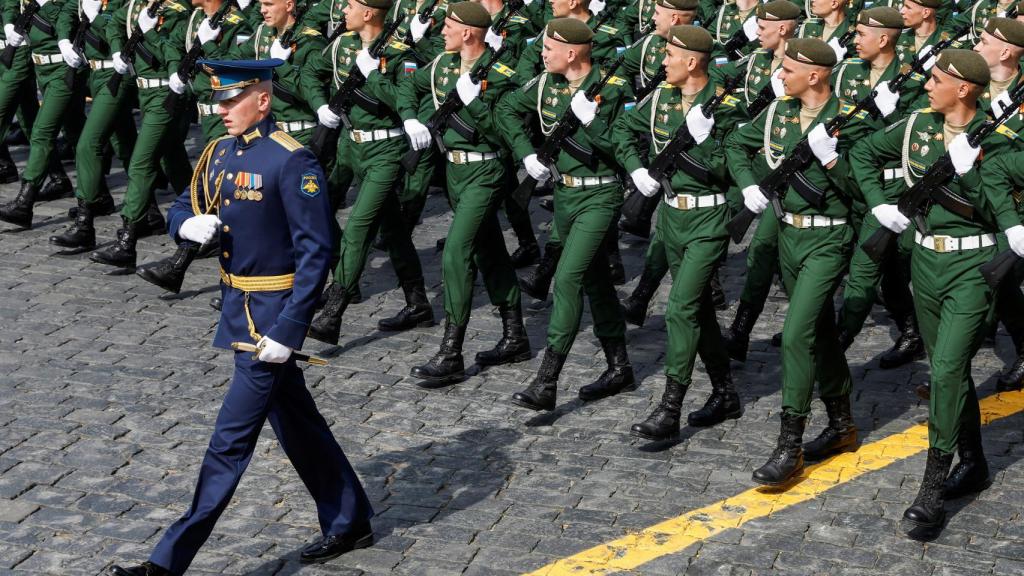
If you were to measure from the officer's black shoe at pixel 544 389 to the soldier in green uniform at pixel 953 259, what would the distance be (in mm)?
1985

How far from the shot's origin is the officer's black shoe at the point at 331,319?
942 centimetres

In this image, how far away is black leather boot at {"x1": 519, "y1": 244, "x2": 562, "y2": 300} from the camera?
10.3m

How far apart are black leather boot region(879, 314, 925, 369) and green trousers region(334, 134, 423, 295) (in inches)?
114

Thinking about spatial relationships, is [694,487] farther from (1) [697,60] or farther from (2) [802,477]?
(1) [697,60]

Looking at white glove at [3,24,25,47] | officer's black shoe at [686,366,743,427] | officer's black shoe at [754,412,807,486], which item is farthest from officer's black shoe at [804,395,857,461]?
white glove at [3,24,25,47]

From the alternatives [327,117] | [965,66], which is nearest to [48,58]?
[327,117]

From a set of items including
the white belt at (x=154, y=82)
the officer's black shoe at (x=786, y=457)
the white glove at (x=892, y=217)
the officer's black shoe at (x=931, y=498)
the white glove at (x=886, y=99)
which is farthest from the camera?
the white belt at (x=154, y=82)

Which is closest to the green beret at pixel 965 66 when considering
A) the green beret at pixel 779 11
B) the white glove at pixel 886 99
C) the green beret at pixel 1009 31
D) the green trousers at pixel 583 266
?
the green beret at pixel 1009 31

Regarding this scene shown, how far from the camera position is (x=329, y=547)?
21.5ft

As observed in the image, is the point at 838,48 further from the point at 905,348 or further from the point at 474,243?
the point at 474,243

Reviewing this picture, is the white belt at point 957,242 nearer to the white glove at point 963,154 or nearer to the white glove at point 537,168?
the white glove at point 963,154

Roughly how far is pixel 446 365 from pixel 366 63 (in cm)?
232

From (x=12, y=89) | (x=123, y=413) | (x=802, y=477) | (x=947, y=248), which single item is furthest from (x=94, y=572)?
(x=12, y=89)

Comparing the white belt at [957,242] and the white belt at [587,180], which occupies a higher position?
the white belt at [587,180]
